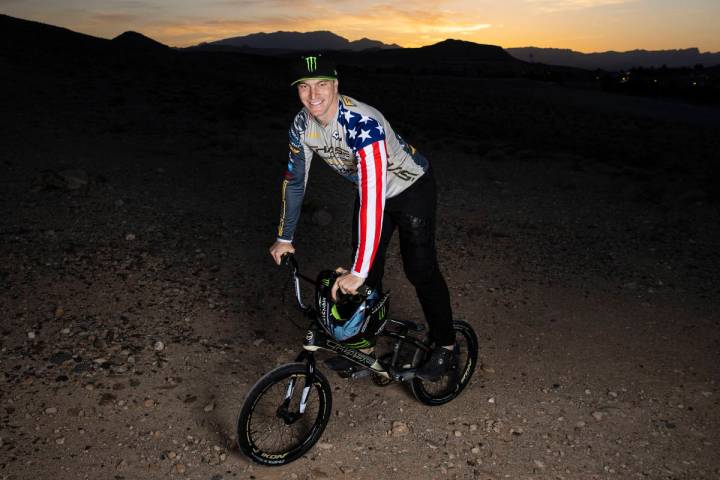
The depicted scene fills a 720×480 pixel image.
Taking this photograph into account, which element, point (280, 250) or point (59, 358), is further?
point (59, 358)

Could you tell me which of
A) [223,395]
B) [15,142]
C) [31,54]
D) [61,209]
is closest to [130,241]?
[61,209]

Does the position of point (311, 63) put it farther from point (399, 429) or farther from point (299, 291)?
point (399, 429)

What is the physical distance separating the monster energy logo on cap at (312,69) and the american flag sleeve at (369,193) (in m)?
0.43

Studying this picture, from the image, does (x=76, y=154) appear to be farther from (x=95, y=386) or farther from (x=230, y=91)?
(x=230, y=91)

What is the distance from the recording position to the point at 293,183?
369 cm

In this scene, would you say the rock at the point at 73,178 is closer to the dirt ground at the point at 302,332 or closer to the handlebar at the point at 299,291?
the dirt ground at the point at 302,332

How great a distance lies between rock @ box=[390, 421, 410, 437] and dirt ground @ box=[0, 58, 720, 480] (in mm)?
16

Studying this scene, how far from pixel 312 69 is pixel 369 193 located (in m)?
0.77

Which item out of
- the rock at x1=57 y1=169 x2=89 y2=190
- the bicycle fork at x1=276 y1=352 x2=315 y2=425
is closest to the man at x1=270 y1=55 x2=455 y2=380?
the bicycle fork at x1=276 y1=352 x2=315 y2=425

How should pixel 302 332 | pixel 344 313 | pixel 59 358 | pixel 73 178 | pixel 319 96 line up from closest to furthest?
pixel 319 96 → pixel 344 313 → pixel 59 358 → pixel 302 332 → pixel 73 178

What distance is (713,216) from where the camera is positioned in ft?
32.4

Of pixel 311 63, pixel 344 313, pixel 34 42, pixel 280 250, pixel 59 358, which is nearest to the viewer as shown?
pixel 311 63

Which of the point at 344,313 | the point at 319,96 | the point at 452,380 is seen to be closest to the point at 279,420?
the point at 344,313

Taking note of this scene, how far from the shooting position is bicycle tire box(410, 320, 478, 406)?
4312mm
